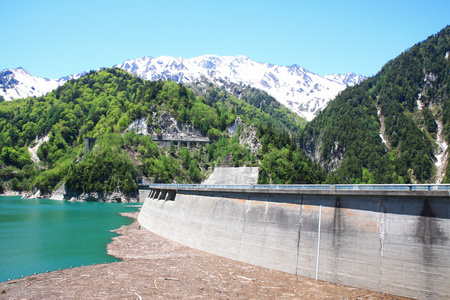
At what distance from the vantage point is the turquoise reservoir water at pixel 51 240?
40.0 m

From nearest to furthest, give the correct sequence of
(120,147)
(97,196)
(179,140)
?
1. (97,196)
2. (120,147)
3. (179,140)

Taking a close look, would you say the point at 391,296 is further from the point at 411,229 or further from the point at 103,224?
the point at 103,224

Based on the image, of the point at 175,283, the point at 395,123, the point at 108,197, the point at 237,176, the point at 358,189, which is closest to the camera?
the point at 358,189

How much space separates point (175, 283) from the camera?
32.6 meters

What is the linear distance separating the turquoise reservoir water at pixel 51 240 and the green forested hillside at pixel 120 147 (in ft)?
152

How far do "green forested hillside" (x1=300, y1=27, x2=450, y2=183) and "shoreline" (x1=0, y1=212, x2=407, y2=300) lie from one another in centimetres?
10864

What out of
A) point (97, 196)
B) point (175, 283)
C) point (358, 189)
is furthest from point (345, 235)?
point (97, 196)

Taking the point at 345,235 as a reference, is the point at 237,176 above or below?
above

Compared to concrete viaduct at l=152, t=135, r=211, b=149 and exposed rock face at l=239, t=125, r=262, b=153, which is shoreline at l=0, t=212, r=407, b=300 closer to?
exposed rock face at l=239, t=125, r=262, b=153

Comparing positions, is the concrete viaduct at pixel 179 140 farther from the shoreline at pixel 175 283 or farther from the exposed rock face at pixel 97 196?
the shoreline at pixel 175 283

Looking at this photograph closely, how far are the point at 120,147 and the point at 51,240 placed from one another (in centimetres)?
8580

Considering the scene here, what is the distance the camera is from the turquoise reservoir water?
131ft

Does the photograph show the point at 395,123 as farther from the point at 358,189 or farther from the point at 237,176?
the point at 358,189

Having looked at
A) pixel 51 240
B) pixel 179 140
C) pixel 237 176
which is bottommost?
pixel 51 240
